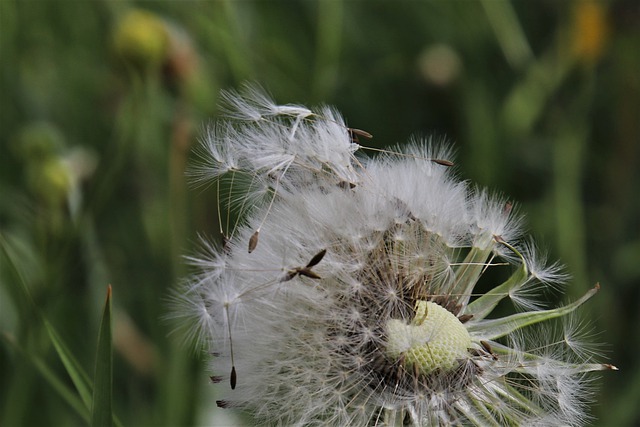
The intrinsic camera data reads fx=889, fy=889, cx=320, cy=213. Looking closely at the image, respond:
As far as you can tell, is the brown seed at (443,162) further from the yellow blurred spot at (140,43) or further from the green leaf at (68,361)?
the yellow blurred spot at (140,43)

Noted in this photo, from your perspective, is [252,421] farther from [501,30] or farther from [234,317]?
[501,30]

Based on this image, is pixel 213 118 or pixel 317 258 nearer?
pixel 317 258

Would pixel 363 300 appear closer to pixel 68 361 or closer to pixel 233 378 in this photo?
pixel 233 378

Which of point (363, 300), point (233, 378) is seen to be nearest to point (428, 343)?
point (363, 300)

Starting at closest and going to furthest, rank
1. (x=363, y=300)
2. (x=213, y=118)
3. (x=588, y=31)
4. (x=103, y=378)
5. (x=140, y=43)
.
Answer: (x=103, y=378) < (x=363, y=300) < (x=140, y=43) < (x=213, y=118) < (x=588, y=31)

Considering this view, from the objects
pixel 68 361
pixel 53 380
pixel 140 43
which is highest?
pixel 140 43

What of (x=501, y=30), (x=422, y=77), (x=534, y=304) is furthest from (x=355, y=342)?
→ (x=501, y=30)
